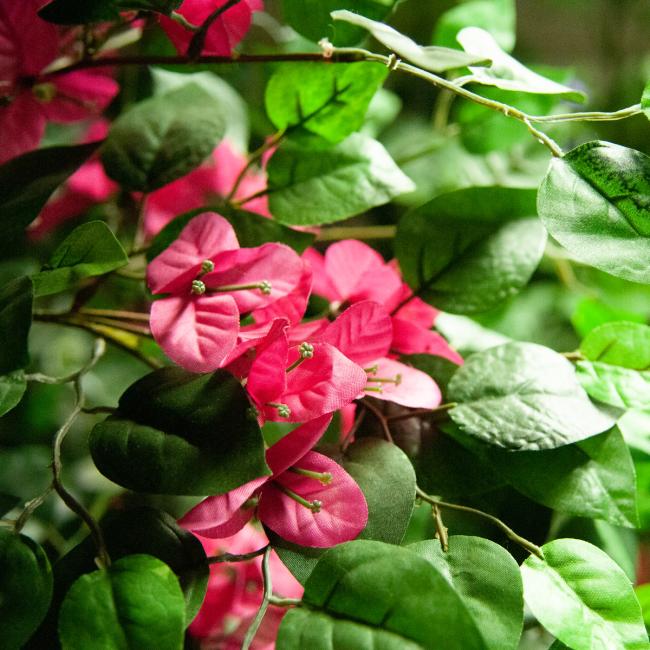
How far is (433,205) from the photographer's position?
48cm

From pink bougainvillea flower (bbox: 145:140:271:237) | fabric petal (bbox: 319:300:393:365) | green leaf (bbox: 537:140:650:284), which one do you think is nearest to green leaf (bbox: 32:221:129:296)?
fabric petal (bbox: 319:300:393:365)

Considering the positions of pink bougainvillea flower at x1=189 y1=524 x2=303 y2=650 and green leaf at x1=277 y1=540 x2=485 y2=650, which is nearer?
green leaf at x1=277 y1=540 x2=485 y2=650

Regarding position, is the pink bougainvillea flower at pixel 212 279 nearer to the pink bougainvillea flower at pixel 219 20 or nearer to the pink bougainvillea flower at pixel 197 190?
the pink bougainvillea flower at pixel 219 20

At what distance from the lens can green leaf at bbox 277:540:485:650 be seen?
311mm

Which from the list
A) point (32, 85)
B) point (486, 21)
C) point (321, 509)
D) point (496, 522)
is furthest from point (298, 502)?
point (486, 21)

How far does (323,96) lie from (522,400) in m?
0.24

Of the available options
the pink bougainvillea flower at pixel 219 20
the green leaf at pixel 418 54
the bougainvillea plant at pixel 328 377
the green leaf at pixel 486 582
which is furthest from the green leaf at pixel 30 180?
the green leaf at pixel 486 582

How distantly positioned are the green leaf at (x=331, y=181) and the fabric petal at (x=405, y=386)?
0.11 metres

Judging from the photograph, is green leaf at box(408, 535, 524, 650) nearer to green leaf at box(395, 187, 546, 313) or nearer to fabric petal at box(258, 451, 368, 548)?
fabric petal at box(258, 451, 368, 548)

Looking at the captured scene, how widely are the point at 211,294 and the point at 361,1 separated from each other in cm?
21

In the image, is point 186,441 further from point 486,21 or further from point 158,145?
point 486,21

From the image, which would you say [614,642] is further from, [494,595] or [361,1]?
[361,1]

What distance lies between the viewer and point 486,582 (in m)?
0.36

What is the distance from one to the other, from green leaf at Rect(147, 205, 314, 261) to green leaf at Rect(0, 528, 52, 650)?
0.21 meters
